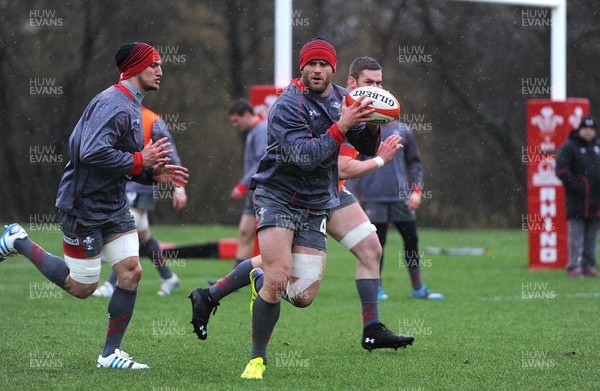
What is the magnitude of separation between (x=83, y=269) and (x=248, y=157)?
5.25 m

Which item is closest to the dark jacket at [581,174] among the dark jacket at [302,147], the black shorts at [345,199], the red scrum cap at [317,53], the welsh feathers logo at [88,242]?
the black shorts at [345,199]

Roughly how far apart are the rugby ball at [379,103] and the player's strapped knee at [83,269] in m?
1.98

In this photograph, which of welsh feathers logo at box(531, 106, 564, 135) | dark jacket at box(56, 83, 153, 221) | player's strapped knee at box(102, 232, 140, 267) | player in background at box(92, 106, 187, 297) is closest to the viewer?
dark jacket at box(56, 83, 153, 221)

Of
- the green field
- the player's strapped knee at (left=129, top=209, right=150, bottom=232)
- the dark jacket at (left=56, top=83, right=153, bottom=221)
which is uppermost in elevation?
the dark jacket at (left=56, top=83, right=153, bottom=221)

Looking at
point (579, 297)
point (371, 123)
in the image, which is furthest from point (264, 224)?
point (579, 297)

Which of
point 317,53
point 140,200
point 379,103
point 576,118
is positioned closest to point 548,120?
point 576,118

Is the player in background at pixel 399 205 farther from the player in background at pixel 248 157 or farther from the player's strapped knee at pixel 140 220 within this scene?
the player's strapped knee at pixel 140 220

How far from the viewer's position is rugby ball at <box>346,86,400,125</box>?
19.2 ft

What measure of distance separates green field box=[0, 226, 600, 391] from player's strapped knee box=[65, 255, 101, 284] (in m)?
0.57

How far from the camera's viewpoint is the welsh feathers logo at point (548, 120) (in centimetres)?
1396

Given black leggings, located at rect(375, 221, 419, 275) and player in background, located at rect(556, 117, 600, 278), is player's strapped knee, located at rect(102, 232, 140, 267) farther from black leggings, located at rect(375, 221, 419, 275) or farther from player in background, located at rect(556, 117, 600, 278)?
player in background, located at rect(556, 117, 600, 278)

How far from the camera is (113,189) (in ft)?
20.2

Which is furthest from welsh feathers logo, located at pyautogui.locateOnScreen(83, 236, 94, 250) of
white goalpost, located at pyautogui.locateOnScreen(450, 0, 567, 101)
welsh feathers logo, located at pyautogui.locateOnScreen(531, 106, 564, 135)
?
welsh feathers logo, located at pyautogui.locateOnScreen(531, 106, 564, 135)

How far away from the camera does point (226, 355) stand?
22.3 feet
